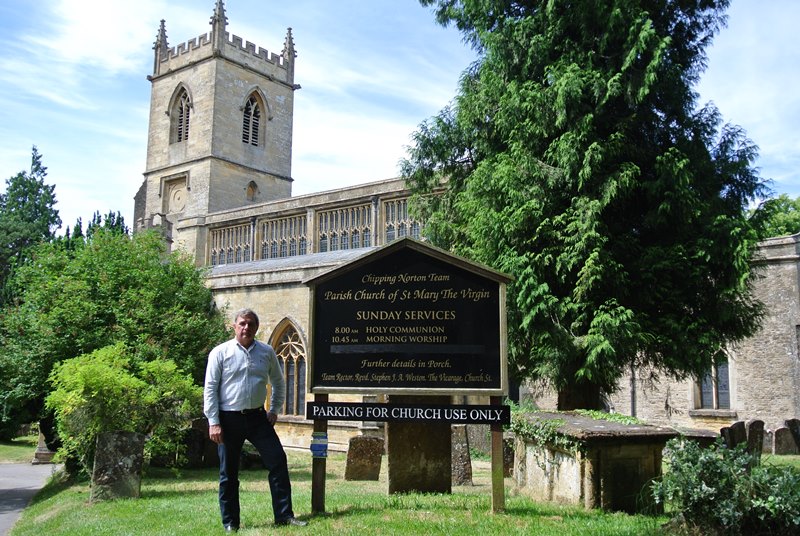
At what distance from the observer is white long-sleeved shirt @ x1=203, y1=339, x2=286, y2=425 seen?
19.4ft

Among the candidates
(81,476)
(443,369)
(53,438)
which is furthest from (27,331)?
(443,369)

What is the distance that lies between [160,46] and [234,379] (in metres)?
38.8

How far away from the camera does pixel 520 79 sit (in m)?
12.9

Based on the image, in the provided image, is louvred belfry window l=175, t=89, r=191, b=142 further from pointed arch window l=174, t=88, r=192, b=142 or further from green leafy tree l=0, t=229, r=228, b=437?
green leafy tree l=0, t=229, r=228, b=437

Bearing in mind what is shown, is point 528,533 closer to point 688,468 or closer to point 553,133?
point 688,468

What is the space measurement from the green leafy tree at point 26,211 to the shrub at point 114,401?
3423 cm

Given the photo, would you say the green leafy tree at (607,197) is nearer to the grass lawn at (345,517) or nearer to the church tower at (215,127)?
the grass lawn at (345,517)

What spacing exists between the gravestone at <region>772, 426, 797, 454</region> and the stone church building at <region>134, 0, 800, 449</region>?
210 cm

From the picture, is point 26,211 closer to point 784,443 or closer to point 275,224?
point 275,224

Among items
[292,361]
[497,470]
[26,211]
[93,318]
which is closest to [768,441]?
[497,470]

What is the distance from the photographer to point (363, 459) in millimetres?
12047

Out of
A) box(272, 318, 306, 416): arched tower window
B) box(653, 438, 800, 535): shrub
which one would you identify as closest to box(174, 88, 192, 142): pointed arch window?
box(272, 318, 306, 416): arched tower window

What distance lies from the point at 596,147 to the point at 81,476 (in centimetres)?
1046

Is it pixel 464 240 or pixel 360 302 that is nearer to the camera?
pixel 360 302
